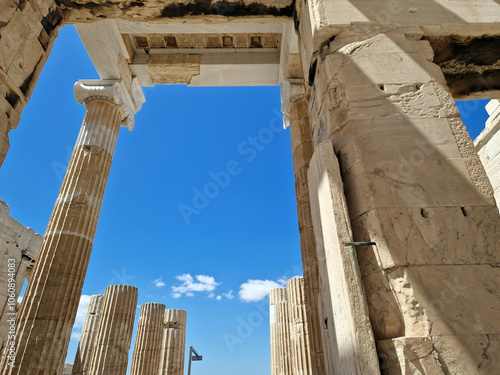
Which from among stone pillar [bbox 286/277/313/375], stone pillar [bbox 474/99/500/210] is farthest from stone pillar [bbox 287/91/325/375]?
stone pillar [bbox 474/99/500/210]

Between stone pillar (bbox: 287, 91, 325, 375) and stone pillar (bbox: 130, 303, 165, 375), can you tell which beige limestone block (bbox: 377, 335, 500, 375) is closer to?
stone pillar (bbox: 287, 91, 325, 375)

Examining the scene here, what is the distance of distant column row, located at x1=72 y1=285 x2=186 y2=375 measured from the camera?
10.2 metres

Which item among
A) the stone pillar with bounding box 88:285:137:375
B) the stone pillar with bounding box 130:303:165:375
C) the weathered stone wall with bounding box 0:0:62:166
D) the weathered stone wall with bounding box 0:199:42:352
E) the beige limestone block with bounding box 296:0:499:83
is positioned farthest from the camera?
the weathered stone wall with bounding box 0:199:42:352

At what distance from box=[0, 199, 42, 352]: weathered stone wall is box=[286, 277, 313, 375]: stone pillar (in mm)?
11238

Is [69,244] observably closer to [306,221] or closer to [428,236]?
[306,221]

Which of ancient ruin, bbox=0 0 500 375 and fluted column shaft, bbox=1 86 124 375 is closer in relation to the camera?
ancient ruin, bbox=0 0 500 375

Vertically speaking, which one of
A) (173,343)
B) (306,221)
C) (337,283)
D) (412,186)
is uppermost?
(306,221)

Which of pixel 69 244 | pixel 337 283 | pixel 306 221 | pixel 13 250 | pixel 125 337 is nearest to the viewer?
pixel 337 283

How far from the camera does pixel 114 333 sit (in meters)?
10.4

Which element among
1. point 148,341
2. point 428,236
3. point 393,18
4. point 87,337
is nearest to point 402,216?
point 428,236

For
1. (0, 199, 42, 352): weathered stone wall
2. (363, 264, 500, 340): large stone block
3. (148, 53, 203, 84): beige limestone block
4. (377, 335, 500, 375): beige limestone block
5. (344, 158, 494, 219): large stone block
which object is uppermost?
(148, 53, 203, 84): beige limestone block

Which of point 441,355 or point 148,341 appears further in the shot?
point 148,341

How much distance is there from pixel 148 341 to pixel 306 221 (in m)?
9.39

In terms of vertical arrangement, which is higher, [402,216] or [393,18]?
[393,18]
